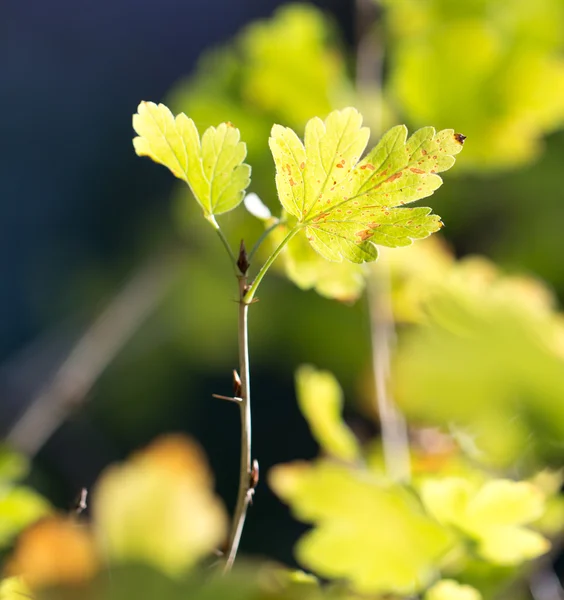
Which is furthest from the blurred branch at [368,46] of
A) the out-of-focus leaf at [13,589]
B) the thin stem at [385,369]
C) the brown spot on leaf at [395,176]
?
the out-of-focus leaf at [13,589]

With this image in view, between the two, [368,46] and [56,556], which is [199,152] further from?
[368,46]

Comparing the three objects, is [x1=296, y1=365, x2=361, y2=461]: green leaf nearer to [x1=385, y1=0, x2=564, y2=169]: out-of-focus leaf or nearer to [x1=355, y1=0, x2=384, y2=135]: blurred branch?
[x1=385, y1=0, x2=564, y2=169]: out-of-focus leaf

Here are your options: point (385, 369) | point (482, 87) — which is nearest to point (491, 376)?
point (385, 369)

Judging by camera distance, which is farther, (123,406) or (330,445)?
(123,406)

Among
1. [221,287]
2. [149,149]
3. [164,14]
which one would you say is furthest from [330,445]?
[164,14]

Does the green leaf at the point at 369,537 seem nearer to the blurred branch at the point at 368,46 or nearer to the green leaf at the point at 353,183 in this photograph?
the green leaf at the point at 353,183

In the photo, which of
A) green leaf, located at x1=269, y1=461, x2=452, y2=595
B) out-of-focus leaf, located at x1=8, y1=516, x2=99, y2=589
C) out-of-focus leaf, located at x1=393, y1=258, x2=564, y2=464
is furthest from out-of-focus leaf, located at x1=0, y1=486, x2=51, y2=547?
out-of-focus leaf, located at x1=393, y1=258, x2=564, y2=464

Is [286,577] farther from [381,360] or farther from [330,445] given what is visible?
[381,360]
